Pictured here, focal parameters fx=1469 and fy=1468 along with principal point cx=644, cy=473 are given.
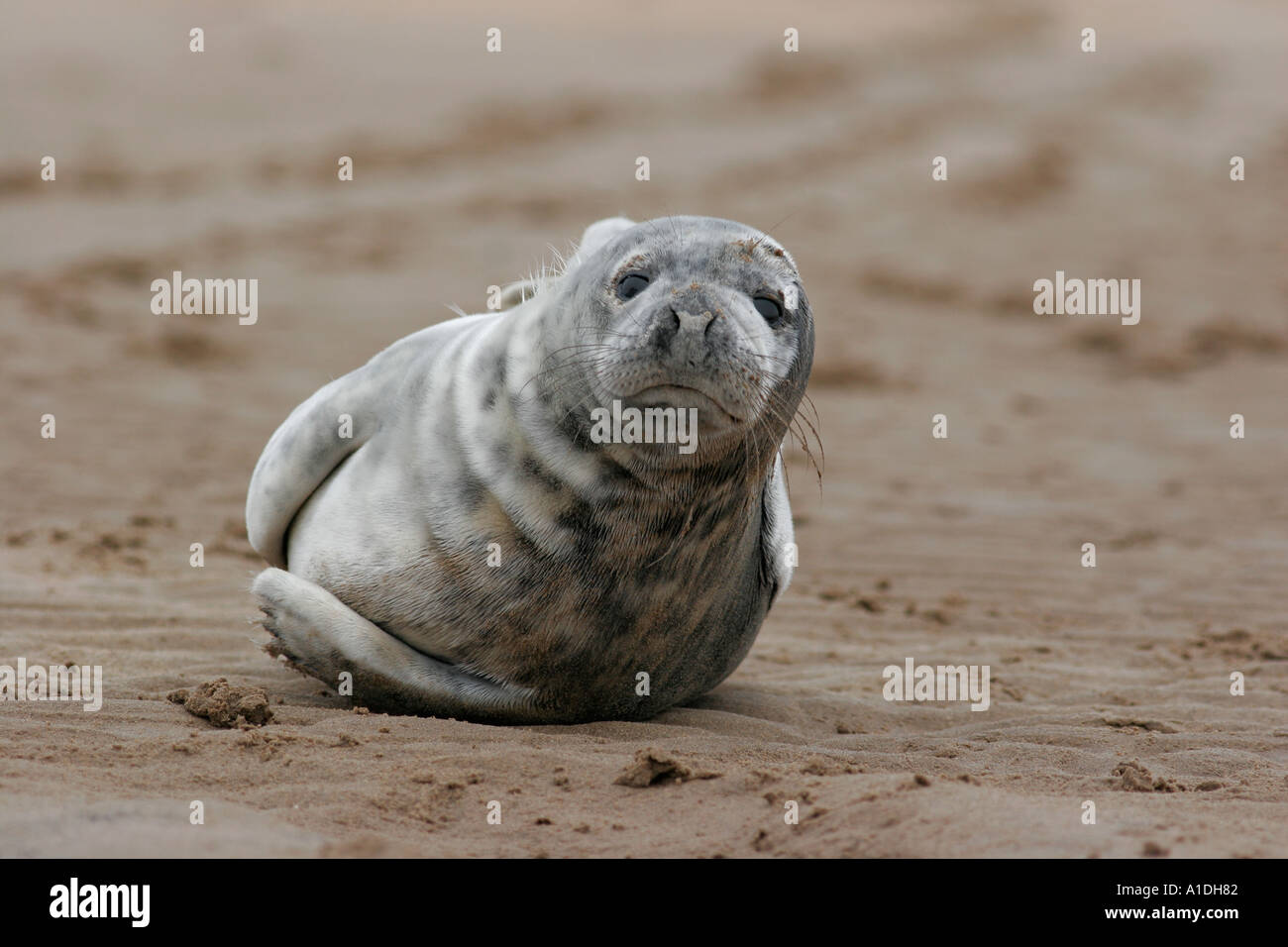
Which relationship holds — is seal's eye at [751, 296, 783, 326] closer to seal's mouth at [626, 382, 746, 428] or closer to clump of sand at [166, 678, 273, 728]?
seal's mouth at [626, 382, 746, 428]

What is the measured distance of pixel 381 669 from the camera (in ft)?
12.2

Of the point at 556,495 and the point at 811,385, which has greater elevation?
the point at 811,385

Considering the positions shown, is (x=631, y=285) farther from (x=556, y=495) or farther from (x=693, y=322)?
(x=556, y=495)

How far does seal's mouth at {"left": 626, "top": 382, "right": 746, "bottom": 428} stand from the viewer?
3148mm

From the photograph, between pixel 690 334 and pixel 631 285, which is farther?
pixel 631 285

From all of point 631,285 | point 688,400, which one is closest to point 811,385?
point 631,285

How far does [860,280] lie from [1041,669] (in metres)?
8.86

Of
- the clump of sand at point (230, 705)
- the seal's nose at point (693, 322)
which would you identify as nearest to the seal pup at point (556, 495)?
the seal's nose at point (693, 322)

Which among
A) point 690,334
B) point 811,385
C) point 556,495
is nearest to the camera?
point 690,334

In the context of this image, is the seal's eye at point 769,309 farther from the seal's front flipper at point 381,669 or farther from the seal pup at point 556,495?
the seal's front flipper at point 381,669

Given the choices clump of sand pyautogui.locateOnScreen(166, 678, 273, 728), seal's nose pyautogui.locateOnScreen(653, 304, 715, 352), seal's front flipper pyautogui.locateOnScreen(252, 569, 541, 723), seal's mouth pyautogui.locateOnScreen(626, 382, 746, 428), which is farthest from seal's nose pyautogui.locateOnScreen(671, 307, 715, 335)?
clump of sand pyautogui.locateOnScreen(166, 678, 273, 728)

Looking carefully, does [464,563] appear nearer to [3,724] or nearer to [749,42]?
[3,724]

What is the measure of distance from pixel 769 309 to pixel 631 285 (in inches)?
12.8

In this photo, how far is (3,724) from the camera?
11.4ft
